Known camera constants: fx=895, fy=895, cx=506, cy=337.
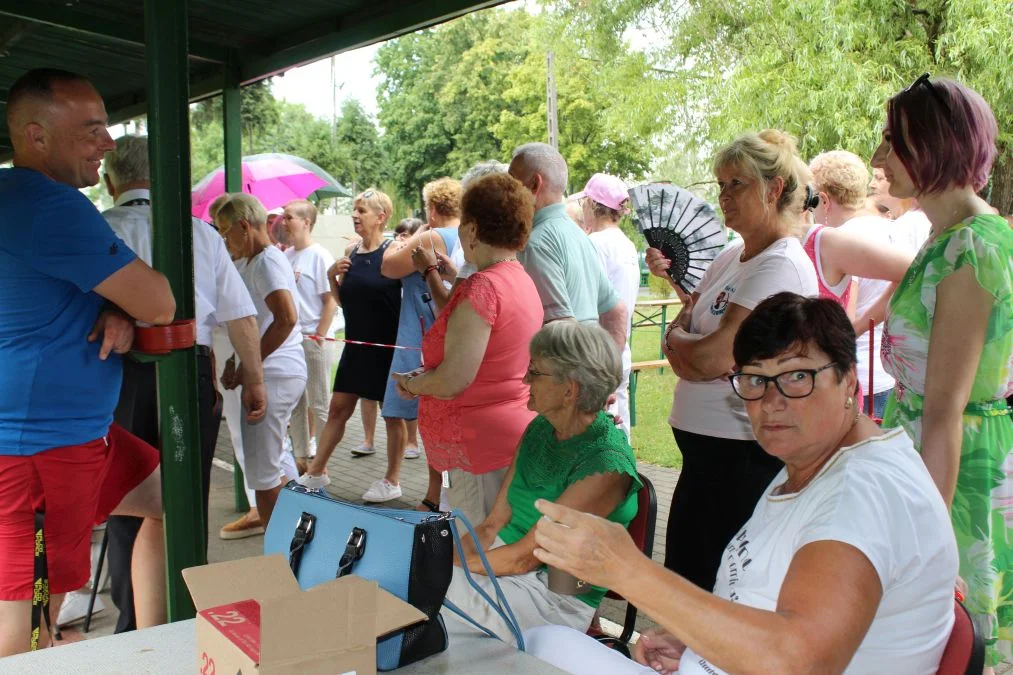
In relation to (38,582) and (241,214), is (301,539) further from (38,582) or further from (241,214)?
(241,214)

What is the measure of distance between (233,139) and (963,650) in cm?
521

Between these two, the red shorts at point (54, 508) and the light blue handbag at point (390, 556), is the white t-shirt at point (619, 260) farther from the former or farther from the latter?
the light blue handbag at point (390, 556)

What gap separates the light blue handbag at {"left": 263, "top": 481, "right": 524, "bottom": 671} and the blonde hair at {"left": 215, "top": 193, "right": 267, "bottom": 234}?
3.04 m

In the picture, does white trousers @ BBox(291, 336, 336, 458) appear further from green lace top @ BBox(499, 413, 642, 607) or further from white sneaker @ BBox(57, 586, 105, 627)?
green lace top @ BBox(499, 413, 642, 607)

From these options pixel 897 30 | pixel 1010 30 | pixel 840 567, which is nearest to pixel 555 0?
pixel 897 30

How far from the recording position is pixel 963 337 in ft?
6.89

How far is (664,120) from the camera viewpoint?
18.3m

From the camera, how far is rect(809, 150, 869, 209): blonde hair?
13.9 ft

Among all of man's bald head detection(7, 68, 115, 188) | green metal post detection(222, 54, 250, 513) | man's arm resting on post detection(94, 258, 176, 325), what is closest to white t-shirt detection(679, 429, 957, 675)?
man's arm resting on post detection(94, 258, 176, 325)

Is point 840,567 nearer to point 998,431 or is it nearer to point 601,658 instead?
point 601,658

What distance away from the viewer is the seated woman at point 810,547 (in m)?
1.34

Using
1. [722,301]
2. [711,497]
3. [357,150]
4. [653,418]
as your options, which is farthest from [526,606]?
[357,150]

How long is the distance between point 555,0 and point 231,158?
1920cm

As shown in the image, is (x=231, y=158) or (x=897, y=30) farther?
(x=897, y=30)
